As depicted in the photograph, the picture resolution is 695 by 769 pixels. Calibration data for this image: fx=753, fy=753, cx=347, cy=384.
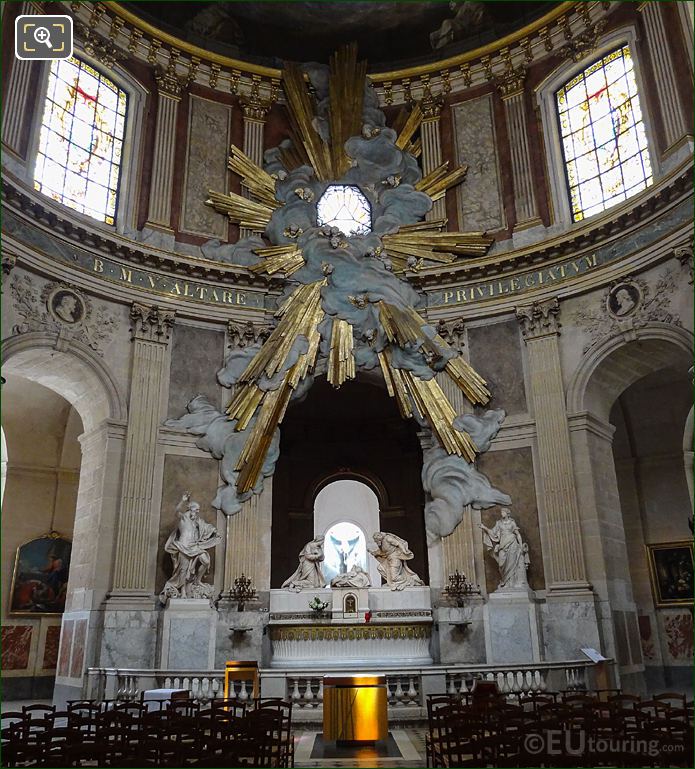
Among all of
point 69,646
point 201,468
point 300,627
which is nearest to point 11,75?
point 201,468

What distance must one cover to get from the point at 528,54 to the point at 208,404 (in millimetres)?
10878

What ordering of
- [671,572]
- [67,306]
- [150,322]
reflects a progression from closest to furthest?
Result: [67,306]
[150,322]
[671,572]

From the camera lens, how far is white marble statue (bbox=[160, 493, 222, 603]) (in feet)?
46.8

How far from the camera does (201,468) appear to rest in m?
15.4

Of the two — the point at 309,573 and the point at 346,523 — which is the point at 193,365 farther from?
the point at 346,523

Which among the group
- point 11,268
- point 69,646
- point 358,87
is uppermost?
point 358,87

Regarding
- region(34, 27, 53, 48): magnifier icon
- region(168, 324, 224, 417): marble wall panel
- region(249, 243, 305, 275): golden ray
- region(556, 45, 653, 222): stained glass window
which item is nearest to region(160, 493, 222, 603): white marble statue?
region(168, 324, 224, 417): marble wall panel

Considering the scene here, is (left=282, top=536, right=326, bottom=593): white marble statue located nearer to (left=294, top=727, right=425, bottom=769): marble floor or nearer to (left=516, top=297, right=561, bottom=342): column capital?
(left=294, top=727, right=425, bottom=769): marble floor

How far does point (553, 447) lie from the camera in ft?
49.1

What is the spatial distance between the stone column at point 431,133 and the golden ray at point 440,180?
→ 28cm

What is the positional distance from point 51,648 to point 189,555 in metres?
5.47

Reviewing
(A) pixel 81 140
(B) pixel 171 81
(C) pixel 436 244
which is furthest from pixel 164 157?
(C) pixel 436 244

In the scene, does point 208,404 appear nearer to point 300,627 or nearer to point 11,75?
point 300,627

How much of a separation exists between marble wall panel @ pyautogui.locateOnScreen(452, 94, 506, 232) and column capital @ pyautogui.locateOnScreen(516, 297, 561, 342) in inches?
90.0
